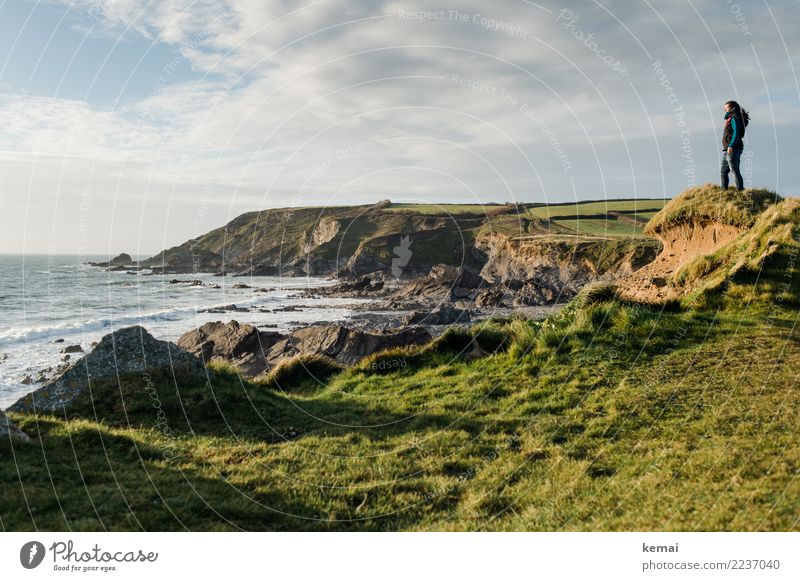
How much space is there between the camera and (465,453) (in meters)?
8.95

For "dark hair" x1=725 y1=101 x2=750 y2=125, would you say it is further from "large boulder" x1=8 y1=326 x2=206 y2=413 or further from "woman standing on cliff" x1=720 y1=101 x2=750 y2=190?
"large boulder" x1=8 y1=326 x2=206 y2=413

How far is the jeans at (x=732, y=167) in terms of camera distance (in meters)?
18.3

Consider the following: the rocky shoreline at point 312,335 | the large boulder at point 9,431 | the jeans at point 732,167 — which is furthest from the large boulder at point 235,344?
the jeans at point 732,167

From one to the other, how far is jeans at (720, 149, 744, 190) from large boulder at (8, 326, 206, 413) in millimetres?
19730

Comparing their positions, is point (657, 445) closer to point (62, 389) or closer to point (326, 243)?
point (62, 389)

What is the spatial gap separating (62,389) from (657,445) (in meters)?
12.7

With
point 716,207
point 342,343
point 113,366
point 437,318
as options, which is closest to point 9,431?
point 113,366

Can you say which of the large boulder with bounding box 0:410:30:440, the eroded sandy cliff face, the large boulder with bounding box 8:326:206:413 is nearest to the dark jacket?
the large boulder with bounding box 8:326:206:413

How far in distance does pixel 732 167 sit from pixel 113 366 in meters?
21.8

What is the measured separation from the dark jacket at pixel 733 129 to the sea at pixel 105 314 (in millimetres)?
34502

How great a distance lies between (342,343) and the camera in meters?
33.6

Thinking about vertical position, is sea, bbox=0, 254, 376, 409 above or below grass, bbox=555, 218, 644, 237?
below

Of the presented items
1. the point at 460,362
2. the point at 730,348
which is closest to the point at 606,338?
the point at 730,348

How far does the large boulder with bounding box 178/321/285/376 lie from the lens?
34.7 meters
